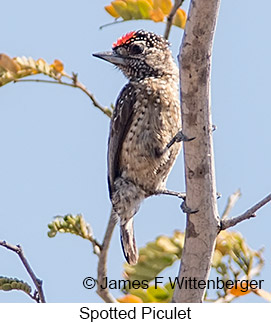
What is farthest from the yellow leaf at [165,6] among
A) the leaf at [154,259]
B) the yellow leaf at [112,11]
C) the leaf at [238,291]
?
the leaf at [238,291]

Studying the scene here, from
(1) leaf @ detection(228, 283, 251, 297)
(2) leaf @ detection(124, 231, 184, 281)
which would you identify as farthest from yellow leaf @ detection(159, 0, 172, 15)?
(1) leaf @ detection(228, 283, 251, 297)

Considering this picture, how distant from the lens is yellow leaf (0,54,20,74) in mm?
3934

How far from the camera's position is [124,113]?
15.0 feet

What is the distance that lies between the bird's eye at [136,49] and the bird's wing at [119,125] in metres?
0.30

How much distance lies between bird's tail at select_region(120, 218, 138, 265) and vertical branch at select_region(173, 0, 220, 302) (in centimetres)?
120

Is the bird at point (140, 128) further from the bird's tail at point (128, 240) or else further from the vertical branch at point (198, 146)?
the vertical branch at point (198, 146)

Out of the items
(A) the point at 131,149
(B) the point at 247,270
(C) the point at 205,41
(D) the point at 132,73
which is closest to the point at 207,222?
(B) the point at 247,270

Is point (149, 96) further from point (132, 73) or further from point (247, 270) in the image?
point (247, 270)

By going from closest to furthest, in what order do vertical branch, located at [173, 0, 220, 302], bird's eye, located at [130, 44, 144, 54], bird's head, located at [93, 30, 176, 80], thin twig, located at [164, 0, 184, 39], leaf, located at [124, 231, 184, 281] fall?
vertical branch, located at [173, 0, 220, 302], leaf, located at [124, 231, 184, 281], thin twig, located at [164, 0, 184, 39], bird's head, located at [93, 30, 176, 80], bird's eye, located at [130, 44, 144, 54]

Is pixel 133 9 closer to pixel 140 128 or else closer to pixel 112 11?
pixel 112 11

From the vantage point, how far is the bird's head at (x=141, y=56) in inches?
188

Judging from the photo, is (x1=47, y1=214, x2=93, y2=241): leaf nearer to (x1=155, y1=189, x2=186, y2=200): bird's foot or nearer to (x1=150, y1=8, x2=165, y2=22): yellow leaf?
(x1=155, y1=189, x2=186, y2=200): bird's foot

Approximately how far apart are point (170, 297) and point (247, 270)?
1.42ft

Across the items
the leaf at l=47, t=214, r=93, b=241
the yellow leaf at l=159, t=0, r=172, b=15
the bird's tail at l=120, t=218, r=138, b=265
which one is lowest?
the leaf at l=47, t=214, r=93, b=241
